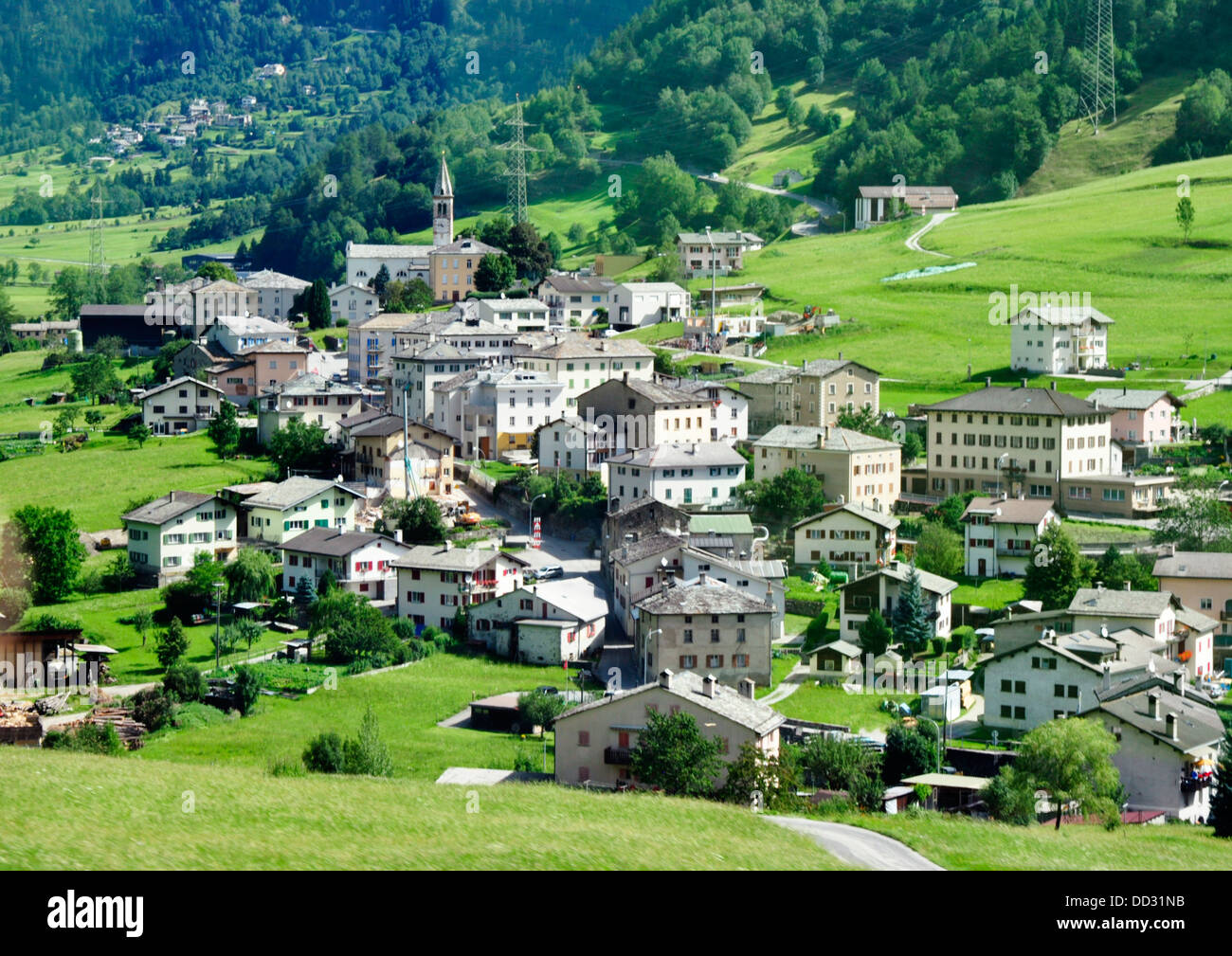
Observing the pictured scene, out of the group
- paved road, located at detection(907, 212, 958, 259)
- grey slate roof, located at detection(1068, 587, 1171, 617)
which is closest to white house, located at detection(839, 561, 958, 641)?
grey slate roof, located at detection(1068, 587, 1171, 617)

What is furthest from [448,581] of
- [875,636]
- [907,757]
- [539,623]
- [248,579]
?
[907,757]

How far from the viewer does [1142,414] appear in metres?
65.8

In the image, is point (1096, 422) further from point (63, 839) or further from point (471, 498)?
point (63, 839)

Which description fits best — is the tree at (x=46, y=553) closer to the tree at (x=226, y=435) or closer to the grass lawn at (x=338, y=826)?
the tree at (x=226, y=435)

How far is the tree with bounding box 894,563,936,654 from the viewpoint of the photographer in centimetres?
4953

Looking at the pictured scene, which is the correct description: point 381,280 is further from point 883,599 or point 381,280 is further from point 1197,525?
point 1197,525

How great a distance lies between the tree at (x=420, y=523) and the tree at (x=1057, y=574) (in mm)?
19320

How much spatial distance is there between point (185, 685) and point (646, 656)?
1217cm

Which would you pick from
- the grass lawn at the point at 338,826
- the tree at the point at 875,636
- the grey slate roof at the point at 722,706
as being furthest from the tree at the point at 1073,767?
the tree at the point at 875,636

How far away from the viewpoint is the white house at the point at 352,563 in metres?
55.5

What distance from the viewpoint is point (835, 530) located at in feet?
189

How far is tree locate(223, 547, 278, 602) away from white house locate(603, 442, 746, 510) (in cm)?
1282
